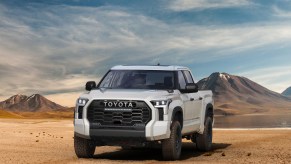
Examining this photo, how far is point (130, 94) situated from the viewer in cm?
1310

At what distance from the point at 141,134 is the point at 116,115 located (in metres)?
0.73

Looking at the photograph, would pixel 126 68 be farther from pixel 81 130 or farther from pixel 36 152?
pixel 36 152

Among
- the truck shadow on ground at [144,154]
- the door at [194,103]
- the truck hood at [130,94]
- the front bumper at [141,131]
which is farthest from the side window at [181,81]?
the front bumper at [141,131]

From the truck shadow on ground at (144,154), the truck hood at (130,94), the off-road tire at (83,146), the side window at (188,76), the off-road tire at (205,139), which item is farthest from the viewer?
the off-road tire at (205,139)

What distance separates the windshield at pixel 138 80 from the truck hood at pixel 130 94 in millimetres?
771

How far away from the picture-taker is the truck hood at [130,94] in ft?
42.6

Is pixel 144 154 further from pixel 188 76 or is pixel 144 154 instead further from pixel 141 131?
pixel 141 131

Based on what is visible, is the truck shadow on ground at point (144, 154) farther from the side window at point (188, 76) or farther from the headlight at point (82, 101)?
the side window at point (188, 76)

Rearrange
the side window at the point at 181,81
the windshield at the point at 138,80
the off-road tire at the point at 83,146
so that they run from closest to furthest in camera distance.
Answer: the off-road tire at the point at 83,146 < the windshield at the point at 138,80 < the side window at the point at 181,81

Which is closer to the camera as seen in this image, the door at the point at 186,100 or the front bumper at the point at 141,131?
the front bumper at the point at 141,131

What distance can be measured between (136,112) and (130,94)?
0.46 metres

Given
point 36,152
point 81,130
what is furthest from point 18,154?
point 81,130

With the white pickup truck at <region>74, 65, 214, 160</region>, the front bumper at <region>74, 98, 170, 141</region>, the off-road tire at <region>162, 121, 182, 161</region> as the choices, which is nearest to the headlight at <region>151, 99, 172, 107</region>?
the white pickup truck at <region>74, 65, 214, 160</region>

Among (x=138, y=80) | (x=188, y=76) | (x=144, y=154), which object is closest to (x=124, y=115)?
(x=138, y=80)
